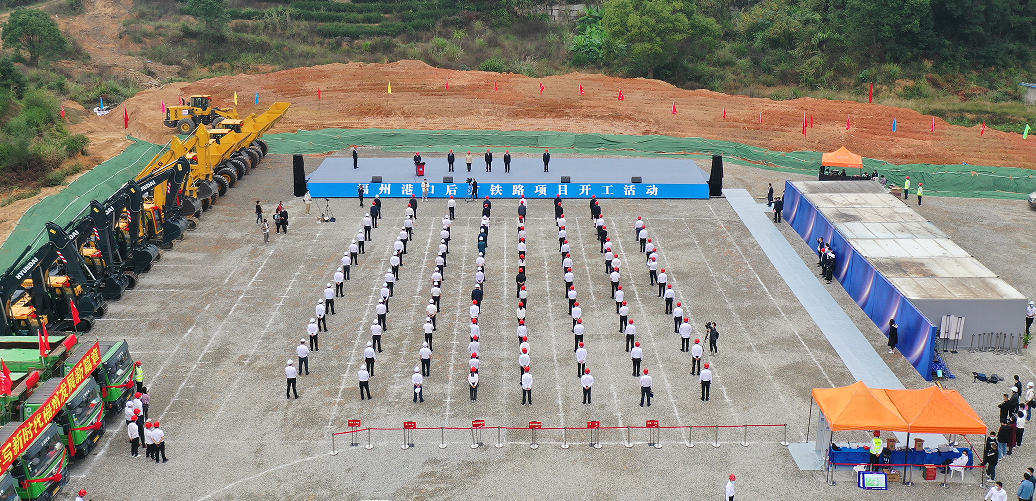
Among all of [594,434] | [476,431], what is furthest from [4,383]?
[594,434]

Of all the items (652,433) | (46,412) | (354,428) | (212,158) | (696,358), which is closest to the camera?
(46,412)

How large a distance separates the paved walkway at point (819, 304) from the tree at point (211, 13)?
49055 millimetres

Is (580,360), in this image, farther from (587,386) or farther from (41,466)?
(41,466)

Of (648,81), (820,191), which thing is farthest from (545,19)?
(820,191)

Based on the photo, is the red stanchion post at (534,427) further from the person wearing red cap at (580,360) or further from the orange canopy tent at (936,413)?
the orange canopy tent at (936,413)

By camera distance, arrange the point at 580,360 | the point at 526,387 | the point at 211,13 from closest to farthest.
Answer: the point at 526,387
the point at 580,360
the point at 211,13

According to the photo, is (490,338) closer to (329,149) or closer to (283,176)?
(283,176)

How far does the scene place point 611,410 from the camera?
23.9m

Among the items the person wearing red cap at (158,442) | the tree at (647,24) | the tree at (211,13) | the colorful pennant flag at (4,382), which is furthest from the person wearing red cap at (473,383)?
the tree at (211,13)

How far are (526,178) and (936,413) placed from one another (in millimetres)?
27293

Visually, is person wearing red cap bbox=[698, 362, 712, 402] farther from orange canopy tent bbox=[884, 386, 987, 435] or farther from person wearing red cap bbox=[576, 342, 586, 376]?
orange canopy tent bbox=[884, 386, 987, 435]

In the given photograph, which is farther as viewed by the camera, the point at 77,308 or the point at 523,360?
the point at 77,308

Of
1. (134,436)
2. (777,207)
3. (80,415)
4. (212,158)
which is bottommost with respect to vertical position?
(134,436)

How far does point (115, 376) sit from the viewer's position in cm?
2312
